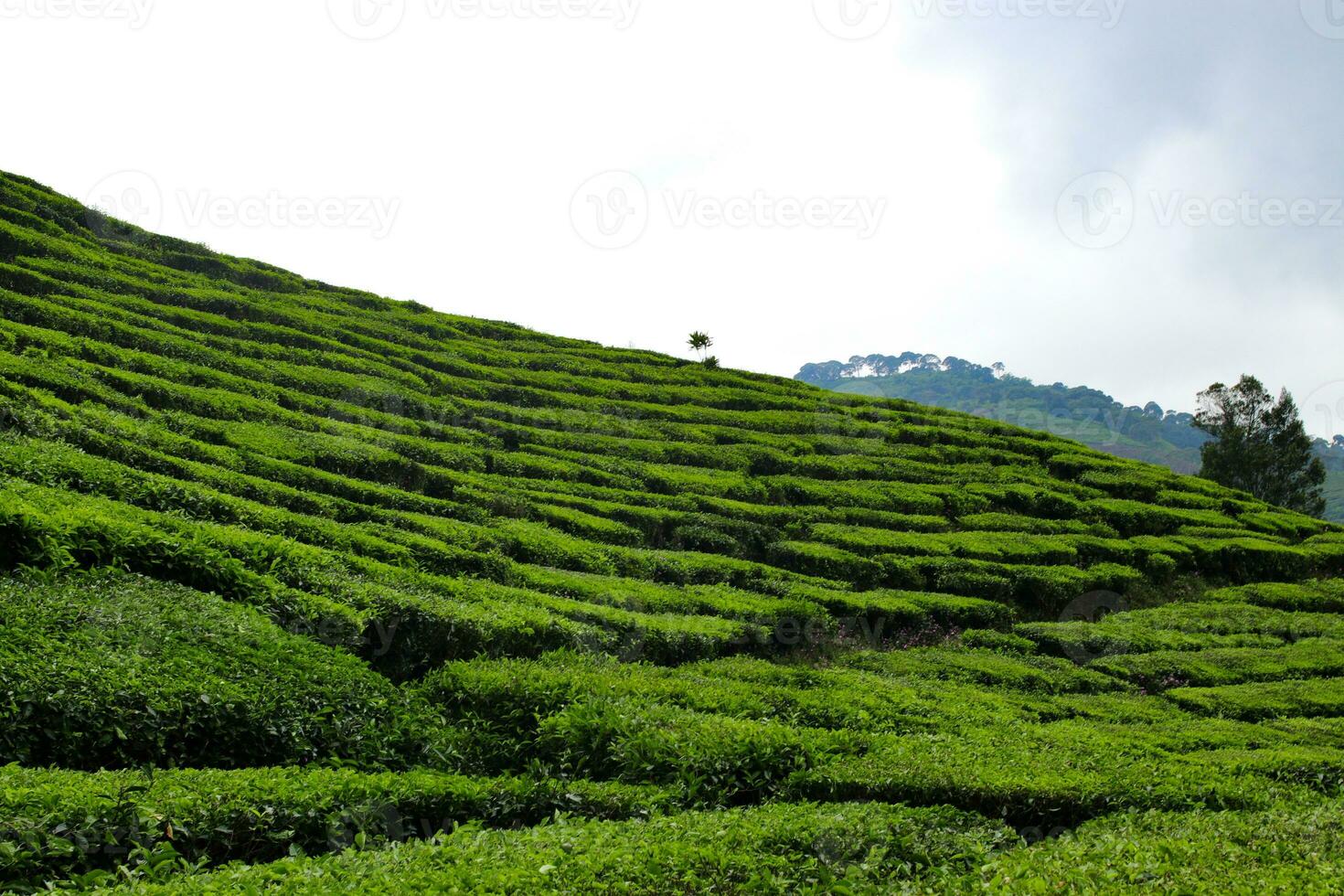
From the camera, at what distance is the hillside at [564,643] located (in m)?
6.67

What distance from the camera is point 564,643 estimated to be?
12820mm

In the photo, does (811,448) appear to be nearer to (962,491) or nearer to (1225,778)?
(962,491)

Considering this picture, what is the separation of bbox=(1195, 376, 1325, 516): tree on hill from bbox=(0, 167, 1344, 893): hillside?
94.6 feet

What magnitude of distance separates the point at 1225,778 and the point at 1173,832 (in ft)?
8.50

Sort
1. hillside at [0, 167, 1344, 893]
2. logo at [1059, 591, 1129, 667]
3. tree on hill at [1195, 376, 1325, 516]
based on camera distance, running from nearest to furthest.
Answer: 1. hillside at [0, 167, 1344, 893]
2. logo at [1059, 591, 1129, 667]
3. tree on hill at [1195, 376, 1325, 516]

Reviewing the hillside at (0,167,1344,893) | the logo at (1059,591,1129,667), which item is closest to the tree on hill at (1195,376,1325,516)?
the hillside at (0,167,1344,893)

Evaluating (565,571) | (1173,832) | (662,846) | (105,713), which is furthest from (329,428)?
(1173,832)

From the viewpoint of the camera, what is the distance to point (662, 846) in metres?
6.48

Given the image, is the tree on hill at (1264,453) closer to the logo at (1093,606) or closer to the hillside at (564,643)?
the hillside at (564,643)

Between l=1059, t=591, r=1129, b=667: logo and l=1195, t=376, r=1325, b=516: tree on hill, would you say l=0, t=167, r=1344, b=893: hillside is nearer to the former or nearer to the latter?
l=1059, t=591, r=1129, b=667: logo

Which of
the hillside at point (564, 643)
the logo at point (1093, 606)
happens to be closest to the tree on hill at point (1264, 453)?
the hillside at point (564, 643)

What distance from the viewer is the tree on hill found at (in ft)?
177

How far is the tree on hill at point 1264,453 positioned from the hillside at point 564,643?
28.8 meters

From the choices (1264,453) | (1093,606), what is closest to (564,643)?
(1093,606)
